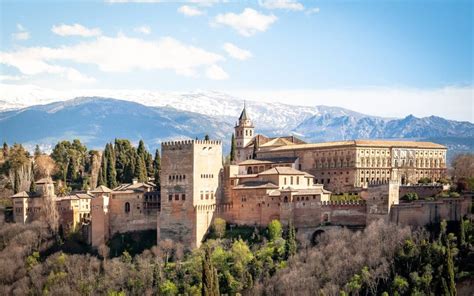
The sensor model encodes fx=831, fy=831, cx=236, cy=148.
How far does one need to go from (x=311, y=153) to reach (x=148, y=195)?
1740 cm

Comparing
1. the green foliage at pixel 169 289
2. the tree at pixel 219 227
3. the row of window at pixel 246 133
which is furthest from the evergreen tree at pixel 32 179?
the row of window at pixel 246 133

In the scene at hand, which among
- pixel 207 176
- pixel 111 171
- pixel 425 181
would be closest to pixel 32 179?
pixel 111 171

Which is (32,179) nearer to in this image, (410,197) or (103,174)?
(103,174)

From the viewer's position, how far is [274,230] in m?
61.0

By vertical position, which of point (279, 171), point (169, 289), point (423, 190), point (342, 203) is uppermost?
point (279, 171)

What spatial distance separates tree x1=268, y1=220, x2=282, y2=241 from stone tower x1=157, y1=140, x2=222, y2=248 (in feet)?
19.3

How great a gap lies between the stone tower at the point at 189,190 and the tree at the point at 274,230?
5895mm

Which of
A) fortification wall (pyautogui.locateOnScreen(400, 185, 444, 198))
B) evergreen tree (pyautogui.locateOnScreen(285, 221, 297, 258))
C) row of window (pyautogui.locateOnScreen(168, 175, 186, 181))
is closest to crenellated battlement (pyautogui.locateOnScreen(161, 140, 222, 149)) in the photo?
row of window (pyautogui.locateOnScreen(168, 175, 186, 181))

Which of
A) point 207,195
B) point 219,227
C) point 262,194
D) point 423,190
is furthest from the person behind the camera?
point 207,195

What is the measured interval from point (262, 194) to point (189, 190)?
5.70 metres

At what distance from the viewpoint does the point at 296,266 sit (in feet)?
187

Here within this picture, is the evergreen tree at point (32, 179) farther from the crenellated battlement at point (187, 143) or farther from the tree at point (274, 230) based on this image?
the tree at point (274, 230)

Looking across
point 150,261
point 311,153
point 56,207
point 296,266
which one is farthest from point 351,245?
point 56,207

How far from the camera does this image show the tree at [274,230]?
200 ft
